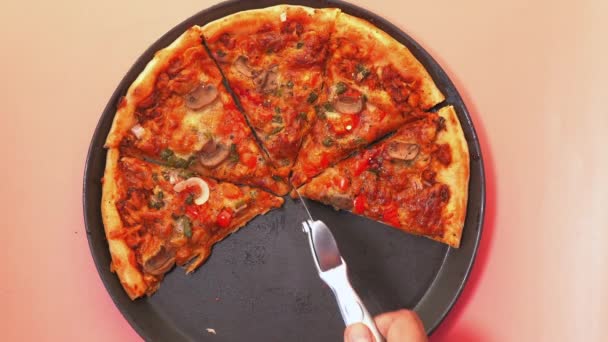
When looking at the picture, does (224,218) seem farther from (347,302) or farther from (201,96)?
(347,302)

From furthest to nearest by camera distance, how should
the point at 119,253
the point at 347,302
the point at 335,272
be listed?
the point at 119,253 < the point at 335,272 < the point at 347,302

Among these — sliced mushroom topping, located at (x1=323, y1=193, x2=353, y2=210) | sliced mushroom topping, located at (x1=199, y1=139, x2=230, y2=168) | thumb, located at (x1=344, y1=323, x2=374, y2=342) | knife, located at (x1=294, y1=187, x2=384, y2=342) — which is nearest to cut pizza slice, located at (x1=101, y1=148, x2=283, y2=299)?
sliced mushroom topping, located at (x1=199, y1=139, x2=230, y2=168)

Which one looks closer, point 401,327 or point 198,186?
point 401,327

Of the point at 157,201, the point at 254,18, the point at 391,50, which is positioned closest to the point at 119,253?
the point at 157,201

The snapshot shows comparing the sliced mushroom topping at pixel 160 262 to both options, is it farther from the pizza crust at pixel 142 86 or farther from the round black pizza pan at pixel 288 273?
the pizza crust at pixel 142 86

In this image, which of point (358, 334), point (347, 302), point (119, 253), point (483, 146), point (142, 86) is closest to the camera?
point (358, 334)

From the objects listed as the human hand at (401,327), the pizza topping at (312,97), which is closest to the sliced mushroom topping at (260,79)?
the pizza topping at (312,97)

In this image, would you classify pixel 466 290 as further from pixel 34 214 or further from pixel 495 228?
pixel 34 214
